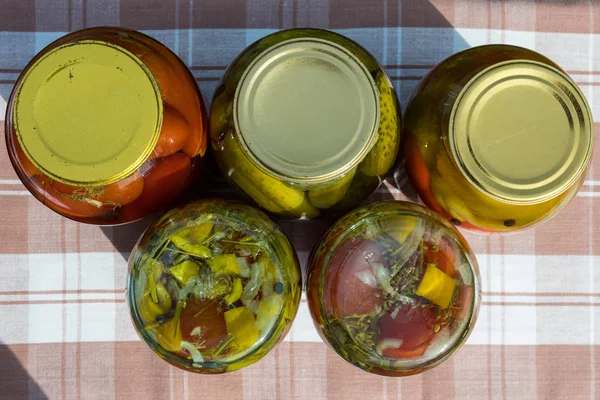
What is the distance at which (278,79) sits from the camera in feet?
1.22

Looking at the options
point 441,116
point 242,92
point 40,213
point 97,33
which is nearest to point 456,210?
point 441,116

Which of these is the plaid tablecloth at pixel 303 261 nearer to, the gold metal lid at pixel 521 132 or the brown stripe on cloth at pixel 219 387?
the brown stripe on cloth at pixel 219 387

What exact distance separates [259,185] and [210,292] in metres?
0.09

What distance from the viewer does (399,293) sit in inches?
15.4

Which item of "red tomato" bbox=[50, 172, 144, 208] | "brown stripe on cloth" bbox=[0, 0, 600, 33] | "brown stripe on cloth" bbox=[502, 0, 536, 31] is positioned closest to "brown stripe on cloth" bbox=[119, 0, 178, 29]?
"brown stripe on cloth" bbox=[0, 0, 600, 33]

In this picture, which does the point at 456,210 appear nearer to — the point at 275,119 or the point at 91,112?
the point at 275,119

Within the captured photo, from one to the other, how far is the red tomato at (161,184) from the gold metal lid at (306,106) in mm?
72

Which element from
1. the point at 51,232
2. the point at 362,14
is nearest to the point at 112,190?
the point at 51,232

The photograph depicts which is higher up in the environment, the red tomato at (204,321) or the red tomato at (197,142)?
the red tomato at (197,142)

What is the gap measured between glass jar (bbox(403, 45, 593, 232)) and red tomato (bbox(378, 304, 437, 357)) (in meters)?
0.09

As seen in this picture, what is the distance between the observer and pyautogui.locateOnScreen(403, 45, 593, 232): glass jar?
37 cm

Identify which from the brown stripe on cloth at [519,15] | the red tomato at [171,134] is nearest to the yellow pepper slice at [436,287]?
the red tomato at [171,134]

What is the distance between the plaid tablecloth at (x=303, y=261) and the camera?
21.9 inches

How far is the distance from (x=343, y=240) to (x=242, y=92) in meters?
0.14
